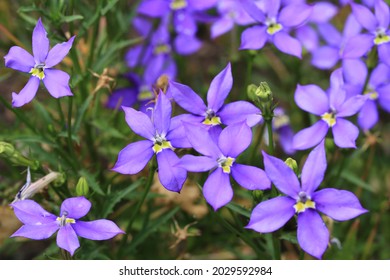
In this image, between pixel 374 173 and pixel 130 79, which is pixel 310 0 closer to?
pixel 374 173

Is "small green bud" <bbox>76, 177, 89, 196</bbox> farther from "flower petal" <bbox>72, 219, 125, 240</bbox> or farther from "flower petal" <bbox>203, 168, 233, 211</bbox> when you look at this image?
"flower petal" <bbox>203, 168, 233, 211</bbox>

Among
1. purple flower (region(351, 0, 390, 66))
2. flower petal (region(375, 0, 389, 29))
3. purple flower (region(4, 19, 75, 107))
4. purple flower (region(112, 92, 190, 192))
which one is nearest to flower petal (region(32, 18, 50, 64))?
purple flower (region(4, 19, 75, 107))

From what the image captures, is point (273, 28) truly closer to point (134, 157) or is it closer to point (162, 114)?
point (162, 114)

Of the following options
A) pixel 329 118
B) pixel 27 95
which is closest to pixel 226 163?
pixel 329 118

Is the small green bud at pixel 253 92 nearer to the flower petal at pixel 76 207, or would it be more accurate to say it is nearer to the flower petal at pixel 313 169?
the flower petal at pixel 313 169
